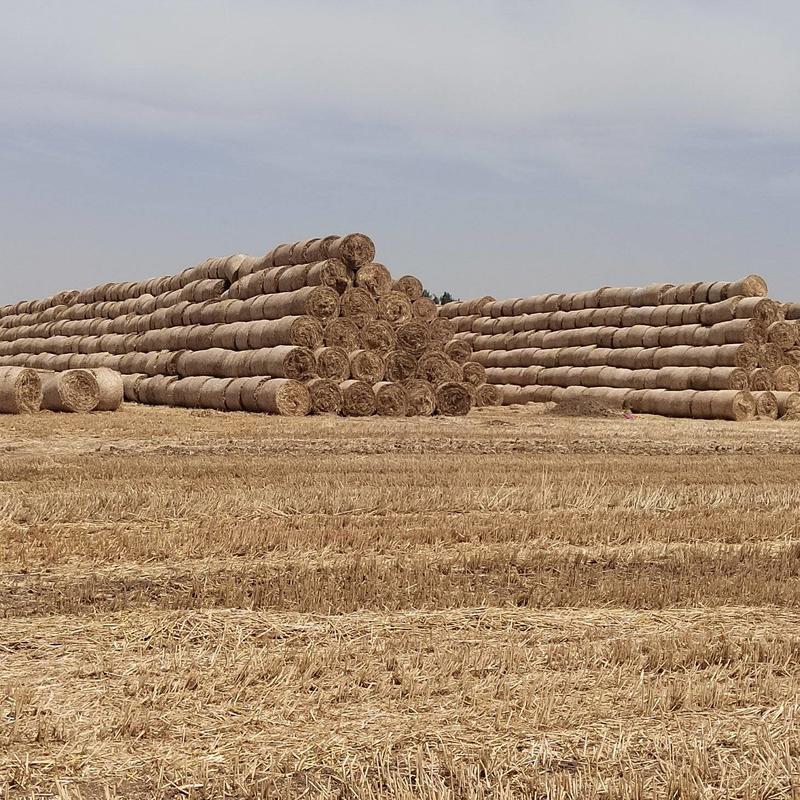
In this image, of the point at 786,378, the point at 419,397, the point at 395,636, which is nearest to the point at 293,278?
the point at 419,397

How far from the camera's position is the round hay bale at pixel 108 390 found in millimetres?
22641

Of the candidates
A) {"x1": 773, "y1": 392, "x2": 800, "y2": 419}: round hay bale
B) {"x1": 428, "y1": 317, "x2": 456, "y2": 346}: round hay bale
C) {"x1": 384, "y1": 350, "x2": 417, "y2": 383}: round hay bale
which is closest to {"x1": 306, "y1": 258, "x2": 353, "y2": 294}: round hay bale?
{"x1": 384, "y1": 350, "x2": 417, "y2": 383}: round hay bale

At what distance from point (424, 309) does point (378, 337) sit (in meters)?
2.43

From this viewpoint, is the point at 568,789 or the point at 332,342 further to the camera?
the point at 332,342

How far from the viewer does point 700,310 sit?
27922 millimetres

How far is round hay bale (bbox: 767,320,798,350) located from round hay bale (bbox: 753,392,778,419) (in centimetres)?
135

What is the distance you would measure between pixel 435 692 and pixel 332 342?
1825cm

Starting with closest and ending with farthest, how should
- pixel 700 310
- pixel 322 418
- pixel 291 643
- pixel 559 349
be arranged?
pixel 291 643, pixel 322 418, pixel 700 310, pixel 559 349

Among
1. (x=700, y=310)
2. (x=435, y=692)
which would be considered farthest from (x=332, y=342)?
(x=435, y=692)

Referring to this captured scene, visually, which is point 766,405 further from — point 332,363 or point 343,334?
point 332,363

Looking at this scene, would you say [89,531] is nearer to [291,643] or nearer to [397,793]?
[291,643]

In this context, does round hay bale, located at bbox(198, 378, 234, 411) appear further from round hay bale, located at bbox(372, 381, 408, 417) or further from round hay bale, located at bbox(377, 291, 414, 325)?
round hay bale, located at bbox(377, 291, 414, 325)

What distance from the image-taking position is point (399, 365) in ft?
78.0

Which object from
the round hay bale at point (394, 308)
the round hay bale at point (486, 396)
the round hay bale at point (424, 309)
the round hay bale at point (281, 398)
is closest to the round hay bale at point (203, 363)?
the round hay bale at point (281, 398)
